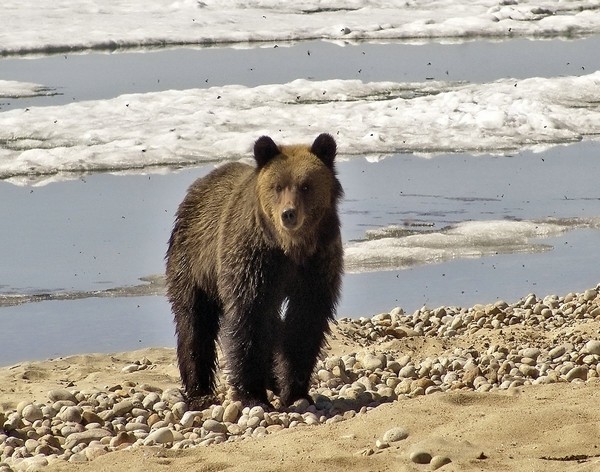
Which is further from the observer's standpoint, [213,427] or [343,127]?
[343,127]

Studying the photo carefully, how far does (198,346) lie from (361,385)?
3.70ft

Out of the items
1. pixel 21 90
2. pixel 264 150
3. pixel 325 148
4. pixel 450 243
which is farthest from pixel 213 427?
pixel 21 90

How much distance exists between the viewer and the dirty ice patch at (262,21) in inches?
1178

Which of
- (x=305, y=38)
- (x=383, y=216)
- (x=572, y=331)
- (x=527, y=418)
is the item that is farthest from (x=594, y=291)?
(x=305, y=38)

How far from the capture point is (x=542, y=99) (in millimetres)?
20812

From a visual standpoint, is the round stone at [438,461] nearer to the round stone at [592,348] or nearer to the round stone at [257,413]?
the round stone at [257,413]

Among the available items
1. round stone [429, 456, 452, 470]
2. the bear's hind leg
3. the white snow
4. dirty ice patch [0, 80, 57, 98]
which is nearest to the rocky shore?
round stone [429, 456, 452, 470]

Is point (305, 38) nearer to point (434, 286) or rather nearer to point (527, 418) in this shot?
point (434, 286)

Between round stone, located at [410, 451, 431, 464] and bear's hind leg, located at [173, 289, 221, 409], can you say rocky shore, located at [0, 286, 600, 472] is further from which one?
bear's hind leg, located at [173, 289, 221, 409]

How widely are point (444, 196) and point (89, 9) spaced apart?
21.6 metres

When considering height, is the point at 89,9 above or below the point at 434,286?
above

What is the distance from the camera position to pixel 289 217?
23.4 ft

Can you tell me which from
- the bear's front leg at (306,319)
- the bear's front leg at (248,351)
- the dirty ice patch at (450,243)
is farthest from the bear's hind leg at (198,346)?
the dirty ice patch at (450,243)

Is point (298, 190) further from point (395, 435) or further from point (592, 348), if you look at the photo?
point (592, 348)
